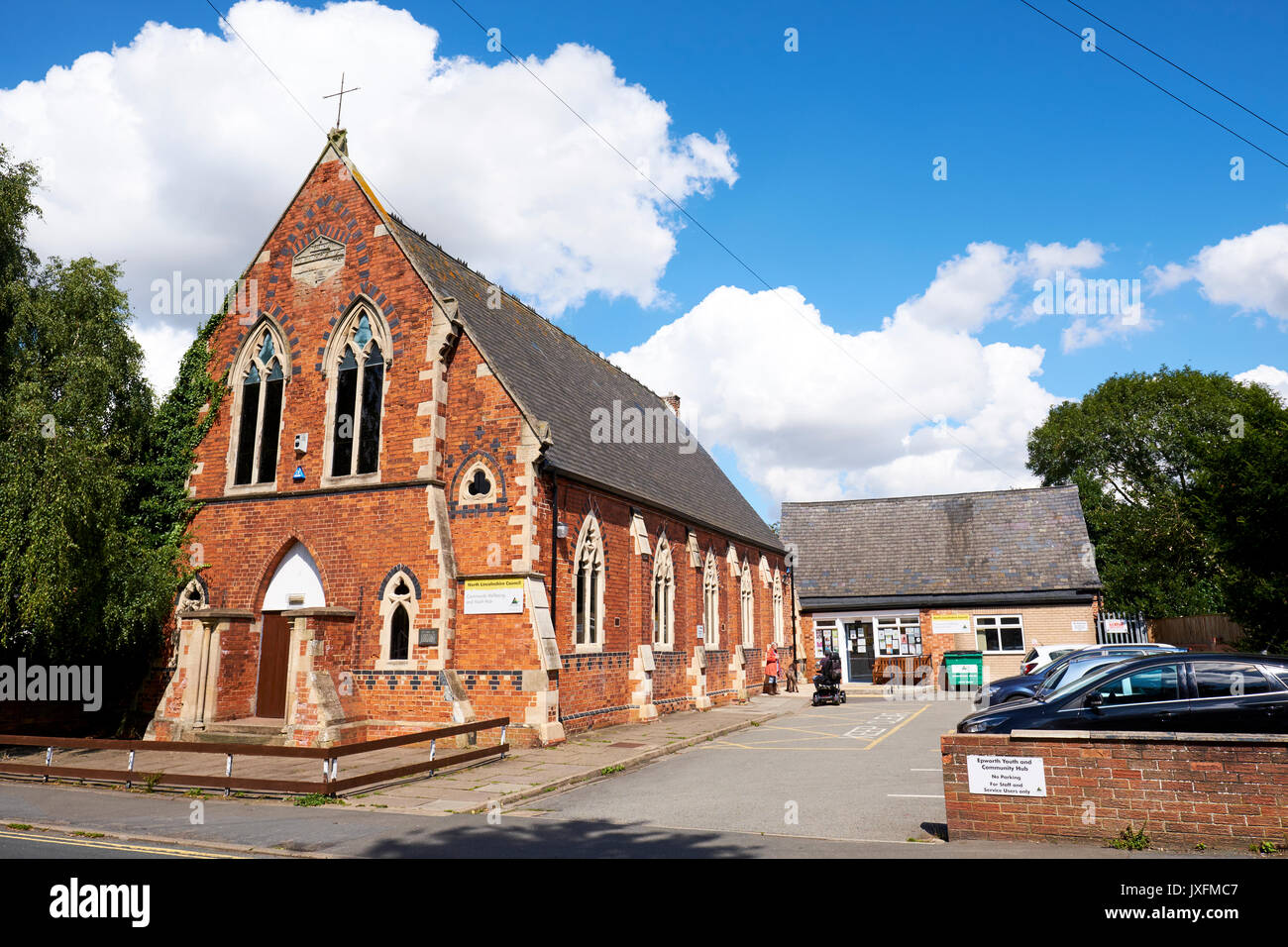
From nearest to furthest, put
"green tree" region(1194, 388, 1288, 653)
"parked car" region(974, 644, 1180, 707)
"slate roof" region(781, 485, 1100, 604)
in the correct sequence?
"parked car" region(974, 644, 1180, 707) < "green tree" region(1194, 388, 1288, 653) < "slate roof" region(781, 485, 1100, 604)

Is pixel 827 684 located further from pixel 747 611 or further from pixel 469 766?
pixel 469 766

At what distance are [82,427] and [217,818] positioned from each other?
10756mm

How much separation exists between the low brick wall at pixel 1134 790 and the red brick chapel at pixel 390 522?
30.8 ft

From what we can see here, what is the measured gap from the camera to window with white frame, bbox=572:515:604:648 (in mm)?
18859

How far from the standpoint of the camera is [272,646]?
728 inches

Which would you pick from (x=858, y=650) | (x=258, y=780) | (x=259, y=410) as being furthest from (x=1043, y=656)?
(x=259, y=410)

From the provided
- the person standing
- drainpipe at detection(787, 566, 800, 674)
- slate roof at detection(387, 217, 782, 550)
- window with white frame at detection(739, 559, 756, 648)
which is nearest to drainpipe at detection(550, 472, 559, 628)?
slate roof at detection(387, 217, 782, 550)

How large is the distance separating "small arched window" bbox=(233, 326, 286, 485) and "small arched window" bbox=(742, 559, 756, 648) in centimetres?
1765

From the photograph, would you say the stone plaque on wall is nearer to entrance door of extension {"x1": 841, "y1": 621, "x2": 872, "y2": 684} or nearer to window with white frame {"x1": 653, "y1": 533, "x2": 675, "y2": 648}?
window with white frame {"x1": 653, "y1": 533, "x2": 675, "y2": 648}

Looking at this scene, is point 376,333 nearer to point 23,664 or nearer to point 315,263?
point 315,263

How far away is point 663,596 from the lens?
77.8 feet

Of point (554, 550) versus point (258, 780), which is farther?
point (554, 550)

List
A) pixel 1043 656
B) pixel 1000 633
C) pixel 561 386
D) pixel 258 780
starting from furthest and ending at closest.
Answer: pixel 1000 633, pixel 1043 656, pixel 561 386, pixel 258 780

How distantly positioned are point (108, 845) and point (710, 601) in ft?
67.1
